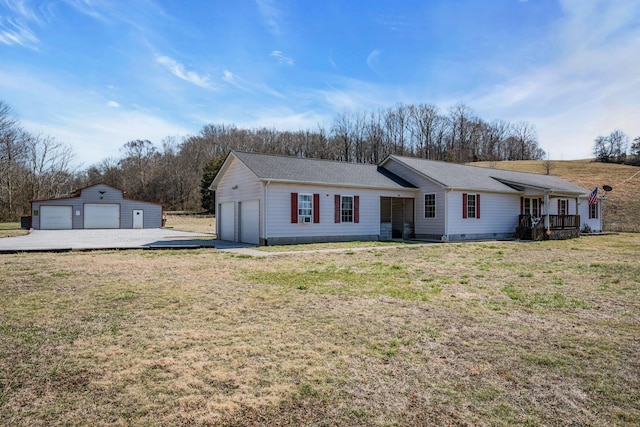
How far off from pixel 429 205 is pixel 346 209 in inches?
187

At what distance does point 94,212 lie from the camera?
Result: 31688mm

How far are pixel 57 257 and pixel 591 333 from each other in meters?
13.3

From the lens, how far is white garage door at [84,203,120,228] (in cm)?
3142

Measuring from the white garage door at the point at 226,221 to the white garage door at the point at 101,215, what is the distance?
16112mm

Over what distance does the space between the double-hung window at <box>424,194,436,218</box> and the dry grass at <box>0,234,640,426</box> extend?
11473 millimetres

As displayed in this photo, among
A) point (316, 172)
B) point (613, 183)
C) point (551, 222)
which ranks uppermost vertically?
point (613, 183)

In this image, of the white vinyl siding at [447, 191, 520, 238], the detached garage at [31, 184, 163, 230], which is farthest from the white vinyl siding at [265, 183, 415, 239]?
the detached garage at [31, 184, 163, 230]

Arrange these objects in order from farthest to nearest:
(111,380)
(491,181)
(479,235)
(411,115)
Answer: (411,115)
(491,181)
(479,235)
(111,380)

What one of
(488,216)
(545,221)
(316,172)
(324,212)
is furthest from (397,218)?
(545,221)

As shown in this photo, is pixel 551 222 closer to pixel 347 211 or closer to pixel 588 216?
pixel 588 216

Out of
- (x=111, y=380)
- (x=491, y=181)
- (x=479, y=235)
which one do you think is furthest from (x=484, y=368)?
(x=491, y=181)

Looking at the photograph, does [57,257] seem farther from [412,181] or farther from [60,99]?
[412,181]

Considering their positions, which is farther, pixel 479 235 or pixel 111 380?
pixel 479 235

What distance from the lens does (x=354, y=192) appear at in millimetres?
18703
